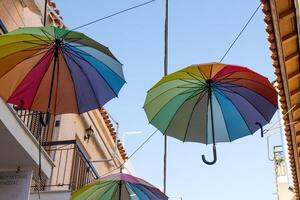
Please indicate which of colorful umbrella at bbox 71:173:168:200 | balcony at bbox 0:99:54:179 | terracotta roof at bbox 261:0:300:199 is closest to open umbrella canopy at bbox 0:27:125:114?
colorful umbrella at bbox 71:173:168:200

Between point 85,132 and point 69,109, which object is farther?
point 85,132

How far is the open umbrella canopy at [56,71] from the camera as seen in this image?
612 cm

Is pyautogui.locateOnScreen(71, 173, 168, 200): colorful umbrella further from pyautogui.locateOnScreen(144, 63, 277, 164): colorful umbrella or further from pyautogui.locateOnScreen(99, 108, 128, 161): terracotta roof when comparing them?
pyautogui.locateOnScreen(99, 108, 128, 161): terracotta roof

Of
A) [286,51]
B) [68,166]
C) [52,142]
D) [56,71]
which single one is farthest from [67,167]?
[56,71]

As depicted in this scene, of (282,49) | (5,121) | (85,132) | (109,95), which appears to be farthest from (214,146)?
(85,132)

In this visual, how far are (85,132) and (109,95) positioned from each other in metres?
8.70

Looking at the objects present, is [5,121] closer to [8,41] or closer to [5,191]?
[5,191]

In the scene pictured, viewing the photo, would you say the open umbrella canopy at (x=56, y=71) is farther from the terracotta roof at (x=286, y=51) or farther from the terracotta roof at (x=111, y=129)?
the terracotta roof at (x=111, y=129)

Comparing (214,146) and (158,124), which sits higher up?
(158,124)

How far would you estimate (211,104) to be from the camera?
682 centimetres

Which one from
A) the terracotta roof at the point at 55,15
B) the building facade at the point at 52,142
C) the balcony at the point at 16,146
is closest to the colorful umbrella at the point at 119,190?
the building facade at the point at 52,142

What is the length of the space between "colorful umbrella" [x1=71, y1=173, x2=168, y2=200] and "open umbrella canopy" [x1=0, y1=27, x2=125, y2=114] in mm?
1892

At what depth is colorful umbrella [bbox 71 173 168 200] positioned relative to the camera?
27.5 feet

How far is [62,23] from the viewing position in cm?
1379
